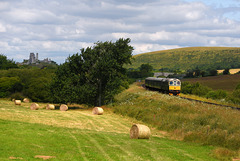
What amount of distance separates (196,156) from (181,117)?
11877 millimetres

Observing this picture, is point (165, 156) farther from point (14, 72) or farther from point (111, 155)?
point (14, 72)

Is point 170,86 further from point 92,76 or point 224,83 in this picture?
point 224,83

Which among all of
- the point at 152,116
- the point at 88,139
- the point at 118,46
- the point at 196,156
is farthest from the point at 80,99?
the point at 196,156

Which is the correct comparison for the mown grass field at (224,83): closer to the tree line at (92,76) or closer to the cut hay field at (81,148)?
the tree line at (92,76)

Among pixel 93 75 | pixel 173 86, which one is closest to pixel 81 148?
pixel 93 75

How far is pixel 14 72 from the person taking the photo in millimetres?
91688

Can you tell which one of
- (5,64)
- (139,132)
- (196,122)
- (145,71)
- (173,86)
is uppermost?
(5,64)

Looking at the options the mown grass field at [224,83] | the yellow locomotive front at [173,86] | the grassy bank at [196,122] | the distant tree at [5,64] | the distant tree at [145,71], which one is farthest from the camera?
the distant tree at [145,71]

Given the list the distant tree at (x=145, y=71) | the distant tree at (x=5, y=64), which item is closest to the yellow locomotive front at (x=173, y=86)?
the distant tree at (x=145, y=71)

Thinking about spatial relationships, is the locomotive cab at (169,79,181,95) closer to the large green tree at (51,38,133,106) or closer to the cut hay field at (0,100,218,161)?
the large green tree at (51,38,133,106)

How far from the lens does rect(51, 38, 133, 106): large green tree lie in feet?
151

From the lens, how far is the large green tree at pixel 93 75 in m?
46.0

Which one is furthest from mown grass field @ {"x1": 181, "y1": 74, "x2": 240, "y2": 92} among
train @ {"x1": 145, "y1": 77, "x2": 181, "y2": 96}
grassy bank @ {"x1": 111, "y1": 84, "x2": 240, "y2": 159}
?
grassy bank @ {"x1": 111, "y1": 84, "x2": 240, "y2": 159}

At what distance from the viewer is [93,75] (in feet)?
155
